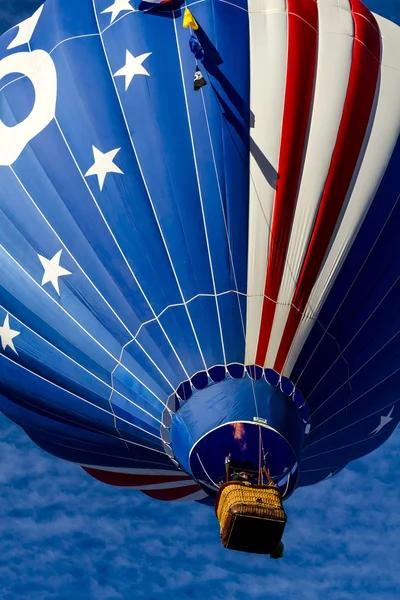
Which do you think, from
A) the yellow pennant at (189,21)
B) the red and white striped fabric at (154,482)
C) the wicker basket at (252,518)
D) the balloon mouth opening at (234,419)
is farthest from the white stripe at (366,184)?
the red and white striped fabric at (154,482)

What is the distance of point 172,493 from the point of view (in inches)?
632

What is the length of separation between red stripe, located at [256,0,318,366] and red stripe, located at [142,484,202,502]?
412 centimetres

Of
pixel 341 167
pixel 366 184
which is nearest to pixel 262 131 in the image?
pixel 341 167

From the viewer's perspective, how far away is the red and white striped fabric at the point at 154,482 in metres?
15.2

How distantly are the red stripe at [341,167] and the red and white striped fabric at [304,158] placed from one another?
1 centimetres

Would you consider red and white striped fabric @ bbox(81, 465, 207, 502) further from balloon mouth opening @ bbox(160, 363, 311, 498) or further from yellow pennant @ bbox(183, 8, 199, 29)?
yellow pennant @ bbox(183, 8, 199, 29)

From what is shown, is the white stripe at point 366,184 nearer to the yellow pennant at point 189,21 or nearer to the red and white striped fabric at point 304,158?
the red and white striped fabric at point 304,158

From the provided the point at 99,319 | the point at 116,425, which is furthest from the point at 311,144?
the point at 116,425

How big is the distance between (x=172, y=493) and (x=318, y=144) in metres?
5.79

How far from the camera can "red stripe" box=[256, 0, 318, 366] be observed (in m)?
12.6

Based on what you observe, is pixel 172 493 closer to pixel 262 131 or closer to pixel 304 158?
pixel 304 158

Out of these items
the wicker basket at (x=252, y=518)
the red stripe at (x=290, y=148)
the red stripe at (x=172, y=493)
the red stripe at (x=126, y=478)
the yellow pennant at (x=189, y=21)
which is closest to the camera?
the wicker basket at (x=252, y=518)

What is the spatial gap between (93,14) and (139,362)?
4535 millimetres

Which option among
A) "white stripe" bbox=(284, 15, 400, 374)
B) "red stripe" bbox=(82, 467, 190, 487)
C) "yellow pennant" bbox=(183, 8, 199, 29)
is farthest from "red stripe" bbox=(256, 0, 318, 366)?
"red stripe" bbox=(82, 467, 190, 487)
